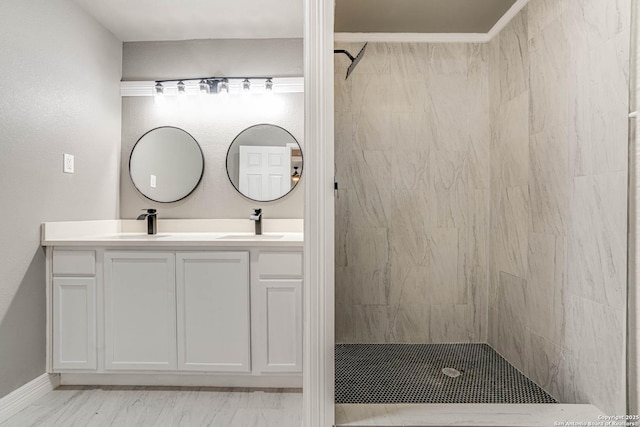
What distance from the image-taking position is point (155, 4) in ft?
7.76

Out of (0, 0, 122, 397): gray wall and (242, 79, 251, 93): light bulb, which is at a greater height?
(242, 79, 251, 93): light bulb

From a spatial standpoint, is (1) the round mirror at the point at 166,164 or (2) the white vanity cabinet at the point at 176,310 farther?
(1) the round mirror at the point at 166,164

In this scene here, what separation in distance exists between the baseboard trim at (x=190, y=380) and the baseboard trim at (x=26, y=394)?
3.0 inches

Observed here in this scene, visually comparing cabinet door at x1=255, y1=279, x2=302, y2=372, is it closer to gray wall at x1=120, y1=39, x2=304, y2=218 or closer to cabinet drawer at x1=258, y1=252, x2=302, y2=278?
cabinet drawer at x1=258, y1=252, x2=302, y2=278

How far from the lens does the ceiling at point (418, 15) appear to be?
7.16 ft

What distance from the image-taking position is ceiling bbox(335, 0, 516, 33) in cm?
218

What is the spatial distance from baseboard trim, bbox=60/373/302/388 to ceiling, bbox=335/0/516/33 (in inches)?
88.2

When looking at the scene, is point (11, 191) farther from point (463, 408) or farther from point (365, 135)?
point (463, 408)

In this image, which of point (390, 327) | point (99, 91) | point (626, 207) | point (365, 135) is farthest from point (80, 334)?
point (626, 207)

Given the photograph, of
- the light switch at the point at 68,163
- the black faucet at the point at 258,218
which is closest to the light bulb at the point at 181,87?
the light switch at the point at 68,163

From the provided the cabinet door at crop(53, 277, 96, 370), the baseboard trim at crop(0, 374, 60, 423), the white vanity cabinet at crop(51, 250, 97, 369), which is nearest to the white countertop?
the white vanity cabinet at crop(51, 250, 97, 369)

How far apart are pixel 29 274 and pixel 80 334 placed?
43cm

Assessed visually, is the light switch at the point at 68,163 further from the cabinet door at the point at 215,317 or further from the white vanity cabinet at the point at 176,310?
the cabinet door at the point at 215,317

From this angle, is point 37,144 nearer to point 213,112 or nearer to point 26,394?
point 213,112
